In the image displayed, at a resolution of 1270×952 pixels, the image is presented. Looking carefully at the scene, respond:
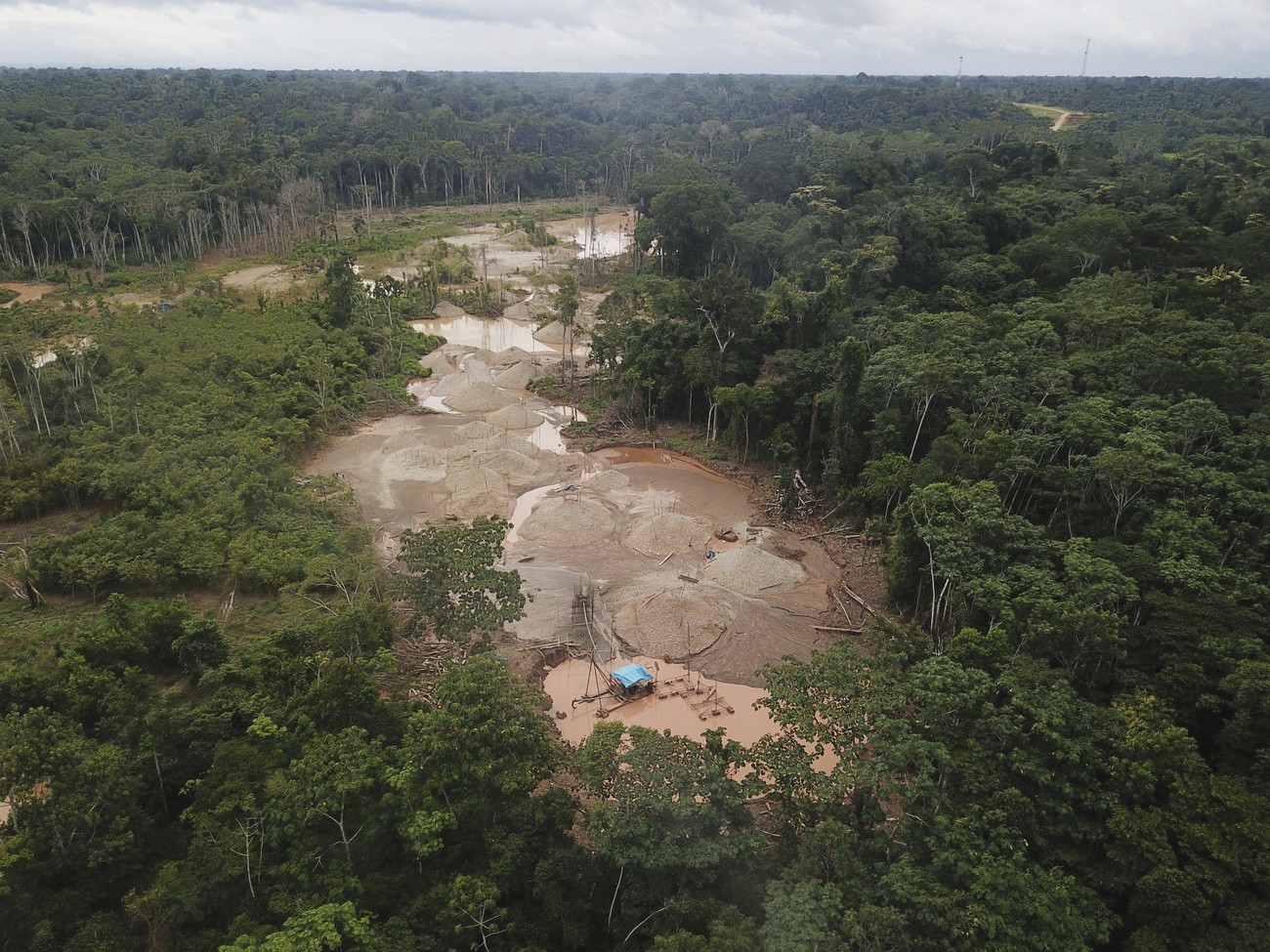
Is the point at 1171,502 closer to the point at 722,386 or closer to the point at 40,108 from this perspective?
the point at 722,386

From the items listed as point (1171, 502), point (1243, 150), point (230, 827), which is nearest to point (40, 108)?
point (230, 827)

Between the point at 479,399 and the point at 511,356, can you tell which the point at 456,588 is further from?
the point at 511,356

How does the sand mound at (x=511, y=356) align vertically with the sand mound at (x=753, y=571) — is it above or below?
above

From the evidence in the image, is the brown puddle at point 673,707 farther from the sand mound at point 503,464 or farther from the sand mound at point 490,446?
the sand mound at point 490,446

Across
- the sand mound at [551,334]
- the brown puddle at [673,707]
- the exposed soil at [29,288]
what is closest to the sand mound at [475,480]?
the brown puddle at [673,707]

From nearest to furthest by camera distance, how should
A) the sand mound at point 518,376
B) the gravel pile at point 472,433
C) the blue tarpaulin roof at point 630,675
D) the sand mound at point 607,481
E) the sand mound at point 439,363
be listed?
the blue tarpaulin roof at point 630,675 < the sand mound at point 607,481 < the gravel pile at point 472,433 < the sand mound at point 518,376 < the sand mound at point 439,363

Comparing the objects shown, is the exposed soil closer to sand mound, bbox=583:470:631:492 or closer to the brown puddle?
sand mound, bbox=583:470:631:492
